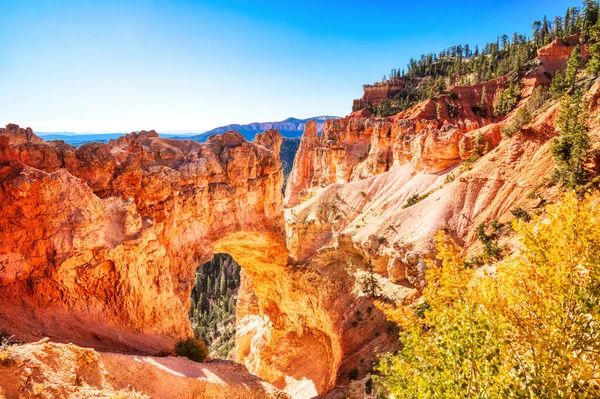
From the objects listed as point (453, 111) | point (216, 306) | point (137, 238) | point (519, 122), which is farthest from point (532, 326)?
point (453, 111)

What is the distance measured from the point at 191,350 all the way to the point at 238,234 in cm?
1858

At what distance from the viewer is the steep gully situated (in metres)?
21.0

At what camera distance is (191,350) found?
24.5 meters

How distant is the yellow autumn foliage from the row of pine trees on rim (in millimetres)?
88872

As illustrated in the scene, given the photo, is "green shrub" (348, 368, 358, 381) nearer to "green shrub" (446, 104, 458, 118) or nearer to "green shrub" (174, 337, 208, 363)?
"green shrub" (174, 337, 208, 363)

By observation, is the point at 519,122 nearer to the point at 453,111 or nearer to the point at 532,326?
the point at 532,326

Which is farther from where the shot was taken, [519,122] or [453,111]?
[453,111]

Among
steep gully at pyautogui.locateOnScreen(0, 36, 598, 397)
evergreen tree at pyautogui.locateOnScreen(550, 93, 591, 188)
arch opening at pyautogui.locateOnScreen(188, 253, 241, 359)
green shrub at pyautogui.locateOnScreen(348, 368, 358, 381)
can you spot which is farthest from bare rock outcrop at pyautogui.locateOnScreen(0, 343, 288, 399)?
arch opening at pyautogui.locateOnScreen(188, 253, 241, 359)

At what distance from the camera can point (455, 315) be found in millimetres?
10320

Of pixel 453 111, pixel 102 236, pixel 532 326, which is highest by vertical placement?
pixel 453 111

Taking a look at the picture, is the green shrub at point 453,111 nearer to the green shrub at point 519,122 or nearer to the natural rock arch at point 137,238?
the green shrub at point 519,122

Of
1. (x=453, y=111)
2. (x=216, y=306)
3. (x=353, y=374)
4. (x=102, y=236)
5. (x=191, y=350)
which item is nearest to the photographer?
(x=102, y=236)

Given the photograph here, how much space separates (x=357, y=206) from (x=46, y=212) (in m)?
53.6

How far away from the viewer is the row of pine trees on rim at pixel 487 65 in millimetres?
95750
